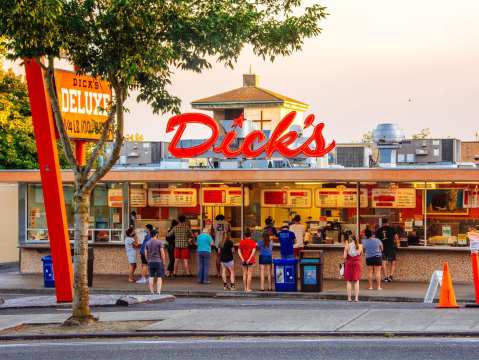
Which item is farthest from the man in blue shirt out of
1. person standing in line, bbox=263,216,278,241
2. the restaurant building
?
the restaurant building

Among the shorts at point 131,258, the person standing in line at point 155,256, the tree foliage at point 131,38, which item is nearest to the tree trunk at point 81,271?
the tree foliage at point 131,38

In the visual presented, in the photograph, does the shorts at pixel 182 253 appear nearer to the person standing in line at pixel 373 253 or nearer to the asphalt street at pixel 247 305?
the person standing in line at pixel 373 253

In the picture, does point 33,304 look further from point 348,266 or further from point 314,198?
point 314,198

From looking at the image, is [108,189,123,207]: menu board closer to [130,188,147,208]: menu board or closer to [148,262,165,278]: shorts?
[130,188,147,208]: menu board

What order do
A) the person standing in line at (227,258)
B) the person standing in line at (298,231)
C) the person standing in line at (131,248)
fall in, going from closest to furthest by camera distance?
the person standing in line at (227,258) → the person standing in line at (298,231) → the person standing in line at (131,248)

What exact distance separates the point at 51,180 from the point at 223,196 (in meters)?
9.86

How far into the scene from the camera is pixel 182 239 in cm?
3250

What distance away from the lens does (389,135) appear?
1455 inches

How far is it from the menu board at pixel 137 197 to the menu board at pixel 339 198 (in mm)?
5715

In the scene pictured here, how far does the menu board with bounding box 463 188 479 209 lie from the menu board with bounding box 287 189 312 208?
478cm

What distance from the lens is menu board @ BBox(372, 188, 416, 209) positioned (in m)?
31.5

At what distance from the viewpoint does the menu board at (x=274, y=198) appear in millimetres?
32969

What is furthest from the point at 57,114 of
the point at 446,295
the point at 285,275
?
the point at 285,275

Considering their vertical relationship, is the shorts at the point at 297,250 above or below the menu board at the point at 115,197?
below
